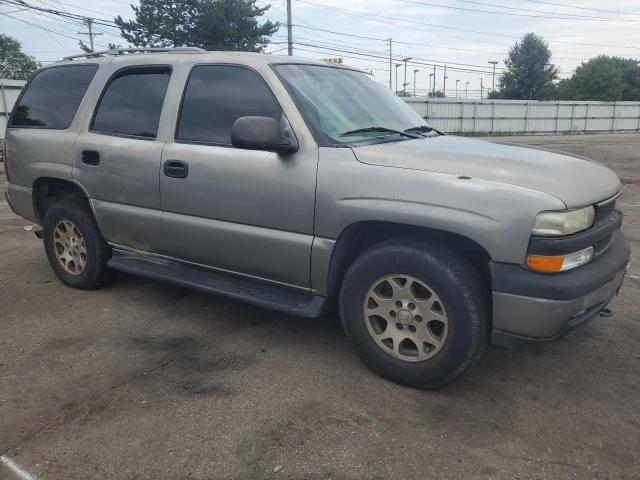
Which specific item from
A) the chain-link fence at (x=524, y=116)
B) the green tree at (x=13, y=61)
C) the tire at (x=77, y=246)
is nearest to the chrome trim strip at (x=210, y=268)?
the tire at (x=77, y=246)

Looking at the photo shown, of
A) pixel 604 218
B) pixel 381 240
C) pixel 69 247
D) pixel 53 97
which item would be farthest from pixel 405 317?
pixel 53 97

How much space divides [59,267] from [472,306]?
143 inches

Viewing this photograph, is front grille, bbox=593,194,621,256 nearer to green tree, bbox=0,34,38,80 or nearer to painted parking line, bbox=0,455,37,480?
painted parking line, bbox=0,455,37,480

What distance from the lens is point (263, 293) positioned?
11.6 feet

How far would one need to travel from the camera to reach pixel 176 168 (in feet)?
12.2

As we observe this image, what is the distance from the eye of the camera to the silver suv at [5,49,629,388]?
8.87ft

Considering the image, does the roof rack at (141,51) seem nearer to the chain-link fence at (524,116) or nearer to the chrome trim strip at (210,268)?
the chrome trim strip at (210,268)

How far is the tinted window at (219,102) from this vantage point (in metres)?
3.49

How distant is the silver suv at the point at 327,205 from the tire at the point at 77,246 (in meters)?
0.02

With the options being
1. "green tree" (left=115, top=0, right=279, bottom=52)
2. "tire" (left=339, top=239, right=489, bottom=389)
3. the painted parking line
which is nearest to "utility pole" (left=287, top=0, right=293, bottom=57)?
"green tree" (left=115, top=0, right=279, bottom=52)

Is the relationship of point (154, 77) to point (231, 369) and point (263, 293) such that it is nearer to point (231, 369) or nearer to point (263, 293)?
point (263, 293)

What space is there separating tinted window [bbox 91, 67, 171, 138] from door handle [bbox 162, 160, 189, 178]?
0.30 meters

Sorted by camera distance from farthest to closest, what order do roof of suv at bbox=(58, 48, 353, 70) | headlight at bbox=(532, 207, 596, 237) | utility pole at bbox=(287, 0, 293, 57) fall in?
1. utility pole at bbox=(287, 0, 293, 57)
2. roof of suv at bbox=(58, 48, 353, 70)
3. headlight at bbox=(532, 207, 596, 237)

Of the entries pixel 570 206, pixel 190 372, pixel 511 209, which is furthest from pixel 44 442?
pixel 570 206
